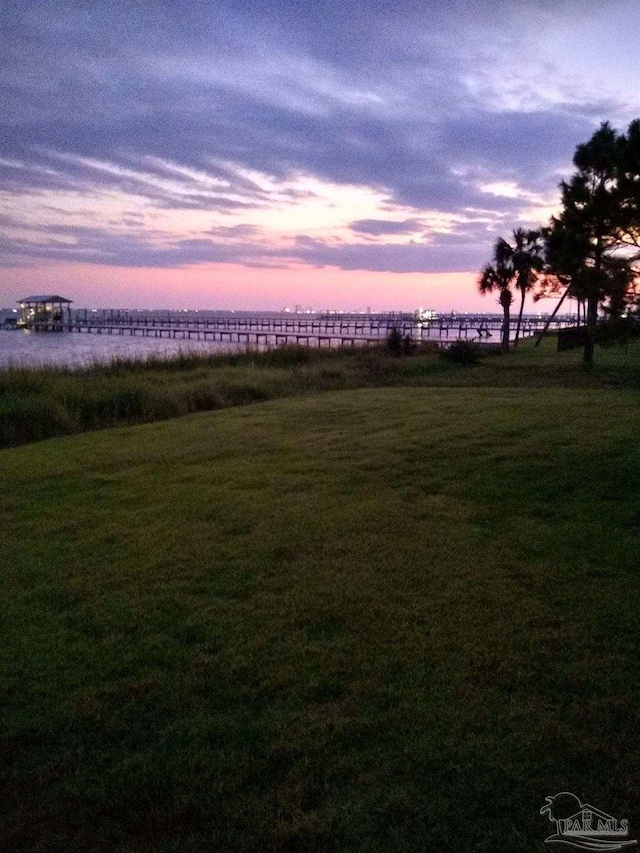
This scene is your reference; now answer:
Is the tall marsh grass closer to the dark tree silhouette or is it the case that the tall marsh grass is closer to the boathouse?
the dark tree silhouette

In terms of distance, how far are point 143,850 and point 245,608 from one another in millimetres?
2045

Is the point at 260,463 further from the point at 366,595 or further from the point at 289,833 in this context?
the point at 289,833

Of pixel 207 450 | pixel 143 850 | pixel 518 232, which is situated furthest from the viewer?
pixel 518 232

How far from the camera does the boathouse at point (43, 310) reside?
9025cm

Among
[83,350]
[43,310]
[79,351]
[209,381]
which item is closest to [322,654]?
[209,381]

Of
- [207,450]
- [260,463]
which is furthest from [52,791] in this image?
[207,450]

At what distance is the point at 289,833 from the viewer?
274cm

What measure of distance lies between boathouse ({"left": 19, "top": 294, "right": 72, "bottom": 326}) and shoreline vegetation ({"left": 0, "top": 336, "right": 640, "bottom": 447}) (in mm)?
67399

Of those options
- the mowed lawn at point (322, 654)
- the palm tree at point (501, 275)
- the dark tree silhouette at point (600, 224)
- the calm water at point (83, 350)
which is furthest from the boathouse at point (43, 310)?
the mowed lawn at point (322, 654)

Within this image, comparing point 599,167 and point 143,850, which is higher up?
point 599,167

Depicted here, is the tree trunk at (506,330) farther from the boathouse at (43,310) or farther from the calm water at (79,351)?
the boathouse at (43,310)
